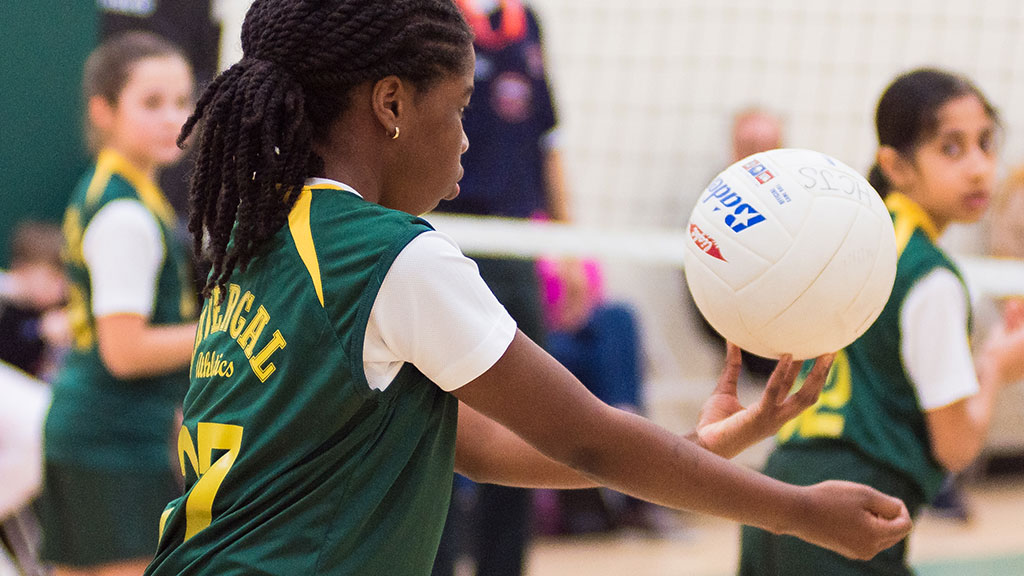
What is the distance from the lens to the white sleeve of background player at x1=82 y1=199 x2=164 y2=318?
3.06 metres

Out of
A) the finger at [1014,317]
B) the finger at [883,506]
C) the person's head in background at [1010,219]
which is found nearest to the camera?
the finger at [883,506]

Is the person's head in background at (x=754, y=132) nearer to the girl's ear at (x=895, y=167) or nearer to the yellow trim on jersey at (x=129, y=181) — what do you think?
the girl's ear at (x=895, y=167)

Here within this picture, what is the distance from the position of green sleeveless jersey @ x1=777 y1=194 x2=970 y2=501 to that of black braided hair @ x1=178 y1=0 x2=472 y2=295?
3.94ft

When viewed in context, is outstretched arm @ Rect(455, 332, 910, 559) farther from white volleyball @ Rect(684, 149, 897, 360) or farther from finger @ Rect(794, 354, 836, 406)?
white volleyball @ Rect(684, 149, 897, 360)

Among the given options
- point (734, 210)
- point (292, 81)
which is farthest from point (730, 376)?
point (292, 81)

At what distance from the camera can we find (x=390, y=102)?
1.59 metres

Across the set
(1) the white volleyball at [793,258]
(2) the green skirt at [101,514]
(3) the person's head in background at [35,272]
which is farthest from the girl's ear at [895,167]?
(3) the person's head in background at [35,272]

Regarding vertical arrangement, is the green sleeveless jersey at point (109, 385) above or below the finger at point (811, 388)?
below

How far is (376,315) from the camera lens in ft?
4.77

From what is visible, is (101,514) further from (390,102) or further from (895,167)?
(895,167)

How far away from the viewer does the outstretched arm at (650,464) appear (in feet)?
4.85

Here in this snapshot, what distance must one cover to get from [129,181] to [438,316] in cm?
203

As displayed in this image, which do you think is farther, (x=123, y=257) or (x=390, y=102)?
(x=123, y=257)

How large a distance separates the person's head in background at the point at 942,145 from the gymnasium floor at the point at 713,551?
2418 mm
